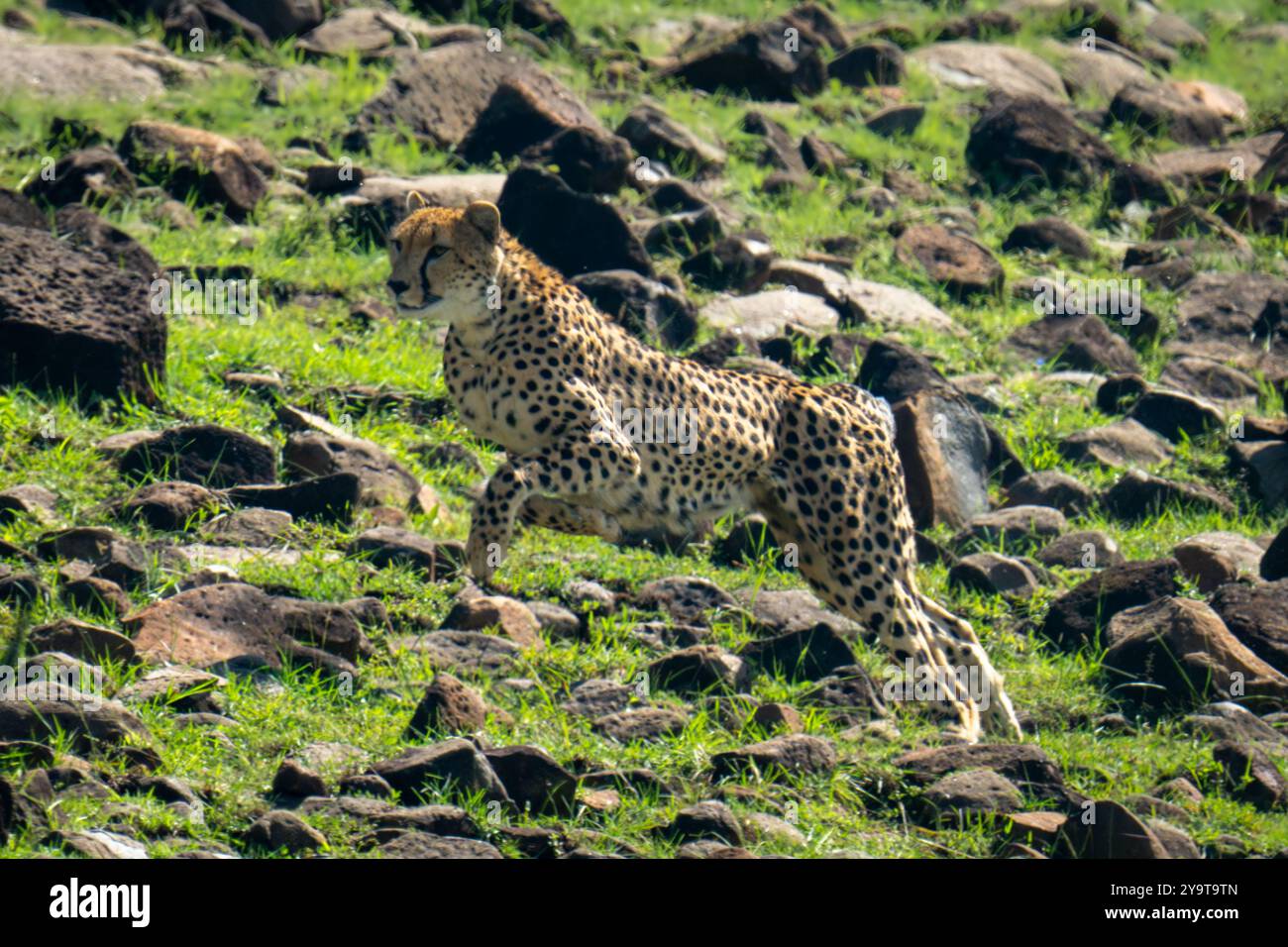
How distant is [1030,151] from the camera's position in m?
21.6

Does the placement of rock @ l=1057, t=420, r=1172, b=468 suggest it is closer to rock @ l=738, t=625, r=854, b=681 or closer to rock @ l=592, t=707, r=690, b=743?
rock @ l=738, t=625, r=854, b=681

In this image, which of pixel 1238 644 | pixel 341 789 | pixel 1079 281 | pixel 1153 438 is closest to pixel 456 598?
pixel 341 789

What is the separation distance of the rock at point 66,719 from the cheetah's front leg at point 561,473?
7.80ft

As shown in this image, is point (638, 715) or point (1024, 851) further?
point (638, 715)

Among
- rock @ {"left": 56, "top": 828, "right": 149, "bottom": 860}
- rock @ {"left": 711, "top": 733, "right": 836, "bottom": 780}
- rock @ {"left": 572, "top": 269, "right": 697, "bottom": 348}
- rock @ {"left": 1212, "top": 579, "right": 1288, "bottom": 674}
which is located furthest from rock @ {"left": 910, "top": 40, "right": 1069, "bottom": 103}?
rock @ {"left": 56, "top": 828, "right": 149, "bottom": 860}

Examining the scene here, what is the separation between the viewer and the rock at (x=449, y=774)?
912 centimetres

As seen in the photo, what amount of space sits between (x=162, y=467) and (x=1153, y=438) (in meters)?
7.70

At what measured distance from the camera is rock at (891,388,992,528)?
1451cm

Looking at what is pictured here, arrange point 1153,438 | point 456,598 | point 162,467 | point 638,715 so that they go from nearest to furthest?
point 638,715, point 456,598, point 162,467, point 1153,438

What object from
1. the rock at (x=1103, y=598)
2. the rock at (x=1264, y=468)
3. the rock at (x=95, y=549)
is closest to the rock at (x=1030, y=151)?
the rock at (x=1264, y=468)

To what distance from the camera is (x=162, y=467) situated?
12.6 m

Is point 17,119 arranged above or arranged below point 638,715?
below
